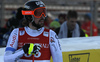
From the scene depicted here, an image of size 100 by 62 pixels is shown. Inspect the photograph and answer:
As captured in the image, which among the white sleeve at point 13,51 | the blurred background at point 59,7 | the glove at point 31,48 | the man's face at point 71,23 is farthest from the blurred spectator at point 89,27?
the glove at point 31,48

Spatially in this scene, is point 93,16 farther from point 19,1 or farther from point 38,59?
point 38,59

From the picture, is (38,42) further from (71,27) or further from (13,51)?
(71,27)

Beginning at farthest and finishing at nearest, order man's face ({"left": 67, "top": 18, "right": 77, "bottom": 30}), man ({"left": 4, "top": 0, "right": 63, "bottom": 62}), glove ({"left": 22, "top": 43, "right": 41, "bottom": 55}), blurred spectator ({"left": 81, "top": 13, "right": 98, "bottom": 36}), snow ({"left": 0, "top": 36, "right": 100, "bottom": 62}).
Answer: blurred spectator ({"left": 81, "top": 13, "right": 98, "bottom": 36})
man's face ({"left": 67, "top": 18, "right": 77, "bottom": 30})
snow ({"left": 0, "top": 36, "right": 100, "bottom": 62})
man ({"left": 4, "top": 0, "right": 63, "bottom": 62})
glove ({"left": 22, "top": 43, "right": 41, "bottom": 55})

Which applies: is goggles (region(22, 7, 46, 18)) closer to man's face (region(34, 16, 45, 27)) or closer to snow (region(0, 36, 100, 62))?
man's face (region(34, 16, 45, 27))

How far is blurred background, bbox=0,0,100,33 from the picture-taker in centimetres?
614

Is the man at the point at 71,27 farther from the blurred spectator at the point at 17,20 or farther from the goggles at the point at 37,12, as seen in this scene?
the goggles at the point at 37,12

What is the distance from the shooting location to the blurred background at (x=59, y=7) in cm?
614

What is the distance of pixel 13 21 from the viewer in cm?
460

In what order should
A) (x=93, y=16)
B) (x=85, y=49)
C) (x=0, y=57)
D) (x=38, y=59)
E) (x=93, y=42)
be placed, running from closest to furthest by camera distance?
(x=38, y=59) < (x=0, y=57) < (x=85, y=49) < (x=93, y=42) < (x=93, y=16)

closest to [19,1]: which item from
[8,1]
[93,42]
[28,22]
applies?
[8,1]

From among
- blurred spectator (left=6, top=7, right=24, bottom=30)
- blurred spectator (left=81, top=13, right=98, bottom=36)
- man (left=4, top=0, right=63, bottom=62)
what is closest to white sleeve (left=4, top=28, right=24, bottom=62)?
man (left=4, top=0, right=63, bottom=62)

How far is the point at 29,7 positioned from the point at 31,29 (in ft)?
0.75

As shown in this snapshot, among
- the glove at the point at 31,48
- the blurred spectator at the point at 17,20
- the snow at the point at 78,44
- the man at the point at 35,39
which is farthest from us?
the blurred spectator at the point at 17,20

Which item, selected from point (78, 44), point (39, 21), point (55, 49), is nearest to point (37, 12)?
point (39, 21)
